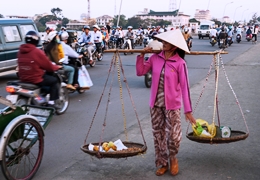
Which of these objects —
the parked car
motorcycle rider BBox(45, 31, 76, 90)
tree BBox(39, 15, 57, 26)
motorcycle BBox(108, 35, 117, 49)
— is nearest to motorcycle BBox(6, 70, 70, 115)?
motorcycle rider BBox(45, 31, 76, 90)

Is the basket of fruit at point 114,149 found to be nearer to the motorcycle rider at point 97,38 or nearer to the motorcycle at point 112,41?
the motorcycle rider at point 97,38

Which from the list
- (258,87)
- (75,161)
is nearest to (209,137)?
(75,161)

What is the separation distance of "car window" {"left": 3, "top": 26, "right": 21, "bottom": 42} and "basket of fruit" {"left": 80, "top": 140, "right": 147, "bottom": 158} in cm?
808

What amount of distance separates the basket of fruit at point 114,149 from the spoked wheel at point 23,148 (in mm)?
514

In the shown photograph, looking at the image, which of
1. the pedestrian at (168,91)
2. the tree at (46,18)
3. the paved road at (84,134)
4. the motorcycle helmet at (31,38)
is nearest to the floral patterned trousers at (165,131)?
the pedestrian at (168,91)

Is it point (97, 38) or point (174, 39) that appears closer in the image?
point (174, 39)

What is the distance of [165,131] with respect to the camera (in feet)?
13.7

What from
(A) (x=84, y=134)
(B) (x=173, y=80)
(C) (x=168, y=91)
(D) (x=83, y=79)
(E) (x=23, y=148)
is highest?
(B) (x=173, y=80)

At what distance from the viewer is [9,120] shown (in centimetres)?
379

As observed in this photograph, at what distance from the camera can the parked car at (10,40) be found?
1122cm

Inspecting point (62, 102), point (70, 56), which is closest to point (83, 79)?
point (70, 56)

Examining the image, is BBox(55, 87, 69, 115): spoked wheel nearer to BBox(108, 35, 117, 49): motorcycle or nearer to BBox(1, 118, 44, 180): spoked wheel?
BBox(1, 118, 44, 180): spoked wheel

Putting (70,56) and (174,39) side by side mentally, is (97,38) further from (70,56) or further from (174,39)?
(174,39)

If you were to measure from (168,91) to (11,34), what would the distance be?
8817 millimetres
